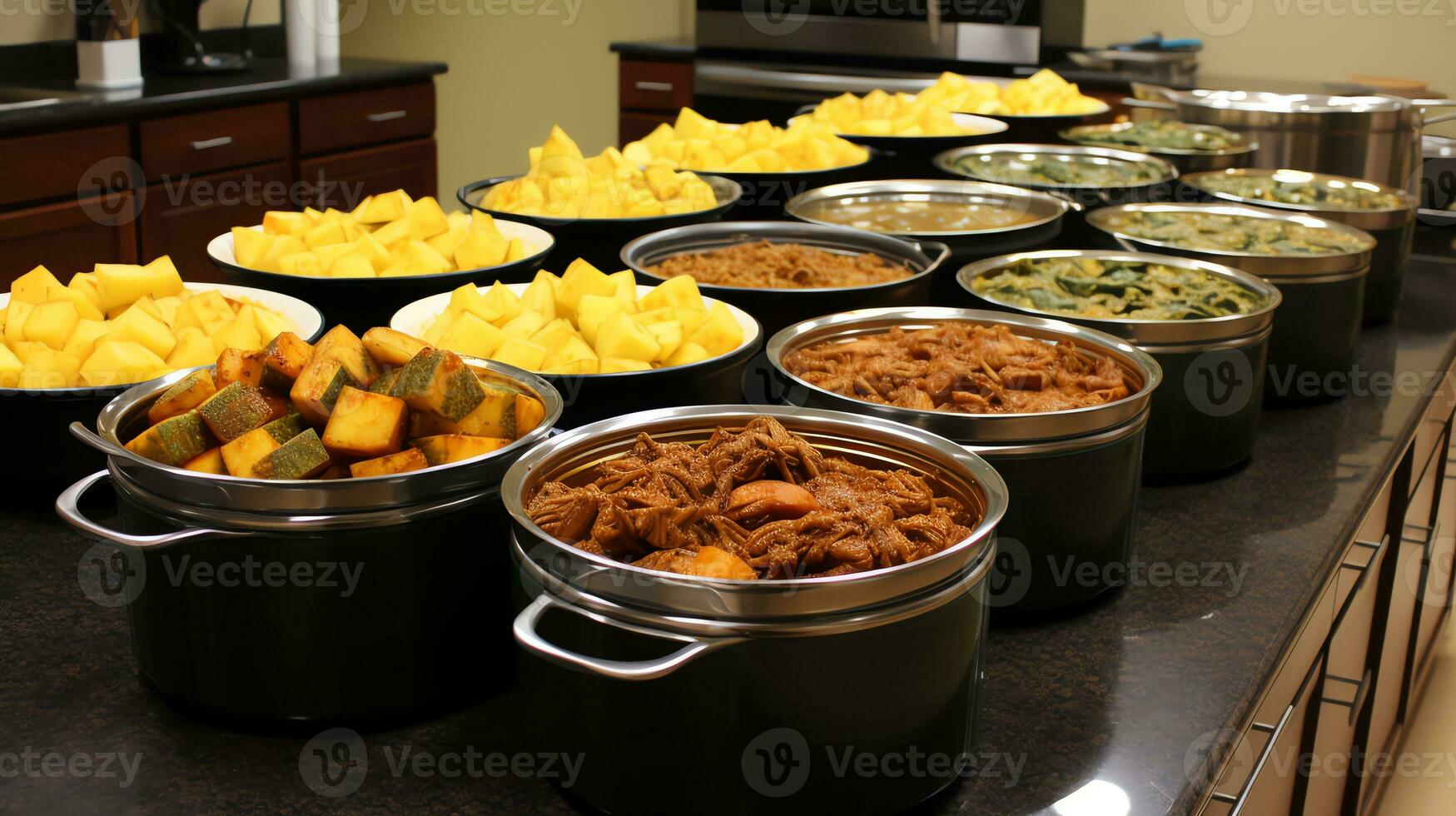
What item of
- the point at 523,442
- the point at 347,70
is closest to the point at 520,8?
the point at 347,70

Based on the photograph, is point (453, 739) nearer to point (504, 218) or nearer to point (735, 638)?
point (735, 638)

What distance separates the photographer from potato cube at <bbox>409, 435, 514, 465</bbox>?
107 cm

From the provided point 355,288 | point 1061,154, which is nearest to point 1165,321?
point 355,288

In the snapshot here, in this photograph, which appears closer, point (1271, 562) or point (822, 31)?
point (1271, 562)

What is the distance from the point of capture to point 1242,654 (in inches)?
49.3

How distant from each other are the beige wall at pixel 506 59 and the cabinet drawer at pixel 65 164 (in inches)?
108

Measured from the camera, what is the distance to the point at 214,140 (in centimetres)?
423

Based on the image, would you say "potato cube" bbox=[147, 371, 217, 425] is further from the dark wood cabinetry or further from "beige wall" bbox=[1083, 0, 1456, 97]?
"beige wall" bbox=[1083, 0, 1456, 97]

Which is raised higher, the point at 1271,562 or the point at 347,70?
the point at 347,70

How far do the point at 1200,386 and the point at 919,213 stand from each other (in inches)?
32.0

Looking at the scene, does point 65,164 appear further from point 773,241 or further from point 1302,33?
point 1302,33

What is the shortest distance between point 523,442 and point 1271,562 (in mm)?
869

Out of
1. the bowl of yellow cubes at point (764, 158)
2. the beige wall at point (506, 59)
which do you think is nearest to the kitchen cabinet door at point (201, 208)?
the bowl of yellow cubes at point (764, 158)

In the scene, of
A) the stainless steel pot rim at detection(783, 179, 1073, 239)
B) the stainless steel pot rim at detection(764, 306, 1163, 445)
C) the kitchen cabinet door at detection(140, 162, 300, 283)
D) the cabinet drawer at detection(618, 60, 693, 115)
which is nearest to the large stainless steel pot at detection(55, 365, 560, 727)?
the stainless steel pot rim at detection(764, 306, 1163, 445)
